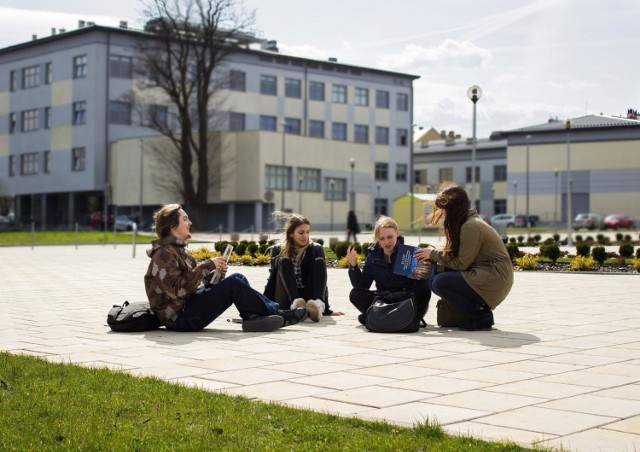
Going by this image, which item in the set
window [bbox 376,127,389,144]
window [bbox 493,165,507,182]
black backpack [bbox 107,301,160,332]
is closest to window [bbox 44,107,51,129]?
window [bbox 376,127,389,144]

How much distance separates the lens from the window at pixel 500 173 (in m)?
102

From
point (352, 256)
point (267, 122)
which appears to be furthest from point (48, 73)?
point (352, 256)

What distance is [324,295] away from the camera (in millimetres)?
11805

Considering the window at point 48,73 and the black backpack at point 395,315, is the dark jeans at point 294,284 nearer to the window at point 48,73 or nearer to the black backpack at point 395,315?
the black backpack at point 395,315

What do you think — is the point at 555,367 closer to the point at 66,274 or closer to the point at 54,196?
the point at 66,274

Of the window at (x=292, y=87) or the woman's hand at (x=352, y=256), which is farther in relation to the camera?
the window at (x=292, y=87)

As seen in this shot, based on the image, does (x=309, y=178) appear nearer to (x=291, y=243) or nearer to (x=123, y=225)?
(x=123, y=225)

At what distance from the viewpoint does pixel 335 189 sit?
79.2 metres

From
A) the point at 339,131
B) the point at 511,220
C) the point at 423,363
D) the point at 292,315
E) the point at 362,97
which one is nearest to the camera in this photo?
the point at 423,363

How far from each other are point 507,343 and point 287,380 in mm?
3016

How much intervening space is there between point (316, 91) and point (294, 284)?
75.2 metres

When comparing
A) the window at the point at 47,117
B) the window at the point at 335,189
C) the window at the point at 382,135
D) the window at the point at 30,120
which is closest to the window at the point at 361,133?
the window at the point at 382,135

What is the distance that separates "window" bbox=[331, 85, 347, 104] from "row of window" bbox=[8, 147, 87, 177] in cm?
2346

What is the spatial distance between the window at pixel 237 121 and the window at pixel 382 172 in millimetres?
14318
